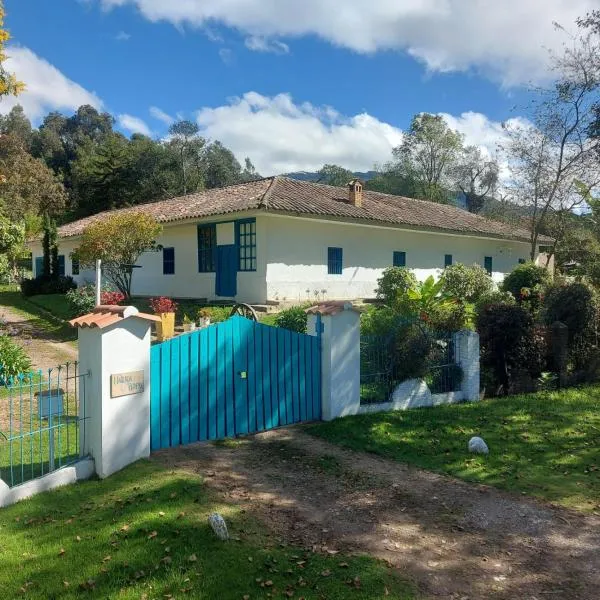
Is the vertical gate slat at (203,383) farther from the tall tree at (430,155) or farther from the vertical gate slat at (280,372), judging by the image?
the tall tree at (430,155)

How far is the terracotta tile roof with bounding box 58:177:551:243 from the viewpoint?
60.6 ft

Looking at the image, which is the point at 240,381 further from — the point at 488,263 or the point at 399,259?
the point at 488,263

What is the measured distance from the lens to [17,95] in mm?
12164

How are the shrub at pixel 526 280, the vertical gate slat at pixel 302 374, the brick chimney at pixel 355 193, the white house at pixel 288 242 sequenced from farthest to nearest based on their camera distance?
1. the brick chimney at pixel 355 193
2. the shrub at pixel 526 280
3. the white house at pixel 288 242
4. the vertical gate slat at pixel 302 374

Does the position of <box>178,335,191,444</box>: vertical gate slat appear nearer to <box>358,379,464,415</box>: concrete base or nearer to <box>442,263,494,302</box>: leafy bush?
<box>358,379,464,415</box>: concrete base

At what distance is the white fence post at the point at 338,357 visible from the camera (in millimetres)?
7863

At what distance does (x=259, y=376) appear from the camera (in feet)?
23.9

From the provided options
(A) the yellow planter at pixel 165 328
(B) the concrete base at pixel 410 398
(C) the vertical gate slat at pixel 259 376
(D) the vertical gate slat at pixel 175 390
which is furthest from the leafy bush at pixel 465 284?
(D) the vertical gate slat at pixel 175 390

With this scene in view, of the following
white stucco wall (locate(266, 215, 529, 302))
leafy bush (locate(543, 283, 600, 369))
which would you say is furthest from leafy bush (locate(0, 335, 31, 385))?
leafy bush (locate(543, 283, 600, 369))

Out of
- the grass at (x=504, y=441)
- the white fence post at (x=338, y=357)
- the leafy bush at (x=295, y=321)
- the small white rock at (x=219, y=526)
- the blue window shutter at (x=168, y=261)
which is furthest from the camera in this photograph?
the blue window shutter at (x=168, y=261)

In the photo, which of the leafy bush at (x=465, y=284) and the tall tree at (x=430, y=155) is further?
the tall tree at (x=430, y=155)

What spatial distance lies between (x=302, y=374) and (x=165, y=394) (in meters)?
2.14

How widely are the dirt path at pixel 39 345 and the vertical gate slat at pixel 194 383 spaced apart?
7.20m

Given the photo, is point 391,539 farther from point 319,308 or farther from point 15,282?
point 15,282
